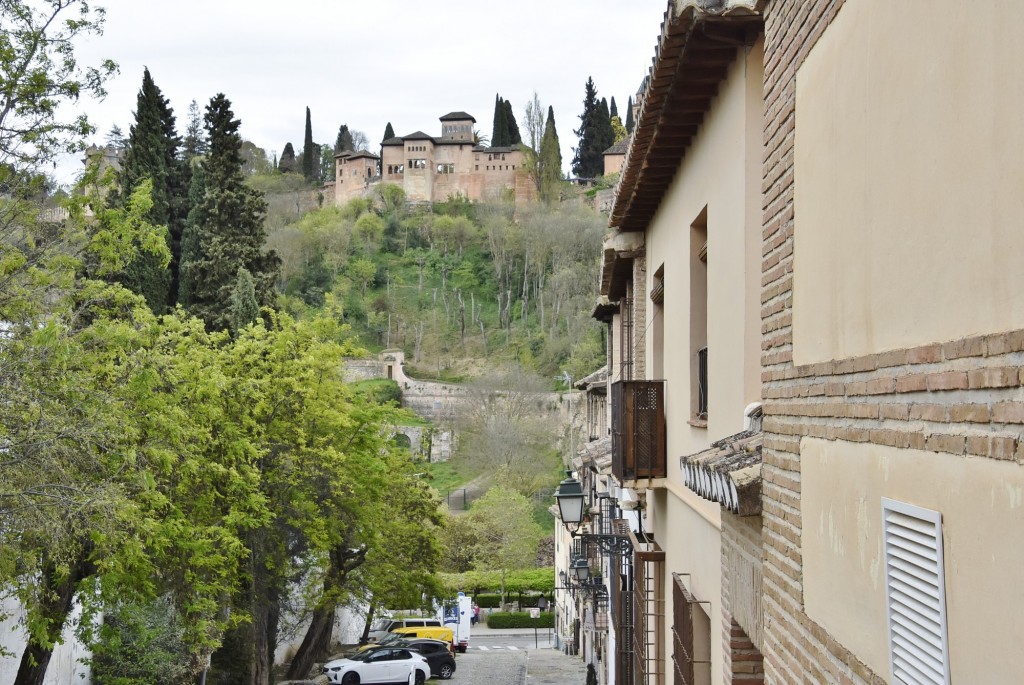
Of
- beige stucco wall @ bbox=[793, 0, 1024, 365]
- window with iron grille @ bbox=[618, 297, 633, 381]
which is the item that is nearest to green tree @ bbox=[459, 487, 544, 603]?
window with iron grille @ bbox=[618, 297, 633, 381]

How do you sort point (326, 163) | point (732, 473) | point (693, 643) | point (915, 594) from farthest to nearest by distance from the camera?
point (326, 163) → point (693, 643) → point (732, 473) → point (915, 594)

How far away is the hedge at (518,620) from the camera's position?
50.5 m

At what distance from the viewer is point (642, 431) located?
9422 millimetres

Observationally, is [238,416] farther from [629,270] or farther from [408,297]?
[408,297]

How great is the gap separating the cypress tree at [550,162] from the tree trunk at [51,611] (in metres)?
89.7

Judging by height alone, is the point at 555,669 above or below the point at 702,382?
below

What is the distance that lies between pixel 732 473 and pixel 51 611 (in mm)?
11776

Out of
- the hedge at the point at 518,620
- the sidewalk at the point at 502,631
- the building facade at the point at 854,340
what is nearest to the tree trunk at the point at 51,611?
the building facade at the point at 854,340

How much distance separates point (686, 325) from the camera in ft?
26.4

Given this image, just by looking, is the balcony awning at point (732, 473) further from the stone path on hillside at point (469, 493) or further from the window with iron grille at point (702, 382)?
the stone path on hillside at point (469, 493)

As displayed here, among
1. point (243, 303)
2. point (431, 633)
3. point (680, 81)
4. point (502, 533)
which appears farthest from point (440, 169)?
point (680, 81)

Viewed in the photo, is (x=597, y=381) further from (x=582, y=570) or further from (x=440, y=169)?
(x=440, y=169)

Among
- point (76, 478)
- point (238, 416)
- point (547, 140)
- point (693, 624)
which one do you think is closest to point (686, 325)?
point (693, 624)

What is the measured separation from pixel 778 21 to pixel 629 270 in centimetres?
974
